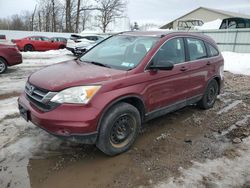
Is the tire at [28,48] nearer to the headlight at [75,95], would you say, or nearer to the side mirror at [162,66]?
the side mirror at [162,66]

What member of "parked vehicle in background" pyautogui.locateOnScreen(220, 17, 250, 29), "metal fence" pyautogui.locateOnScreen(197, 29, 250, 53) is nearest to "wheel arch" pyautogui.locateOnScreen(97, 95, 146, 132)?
"metal fence" pyautogui.locateOnScreen(197, 29, 250, 53)

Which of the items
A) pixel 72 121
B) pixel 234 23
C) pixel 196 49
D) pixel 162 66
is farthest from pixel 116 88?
pixel 234 23

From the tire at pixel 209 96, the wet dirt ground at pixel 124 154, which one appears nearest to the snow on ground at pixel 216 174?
the wet dirt ground at pixel 124 154

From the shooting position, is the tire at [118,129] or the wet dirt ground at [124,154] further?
the tire at [118,129]

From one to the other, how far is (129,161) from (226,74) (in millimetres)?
8151

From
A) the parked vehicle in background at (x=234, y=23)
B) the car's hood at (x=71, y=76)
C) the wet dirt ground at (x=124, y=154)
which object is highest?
the parked vehicle in background at (x=234, y=23)

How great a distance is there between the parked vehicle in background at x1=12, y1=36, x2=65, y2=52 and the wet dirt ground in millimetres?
16543

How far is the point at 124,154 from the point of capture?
392cm

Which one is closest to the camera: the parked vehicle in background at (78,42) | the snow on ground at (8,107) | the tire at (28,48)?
the snow on ground at (8,107)

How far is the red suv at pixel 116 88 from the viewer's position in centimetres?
336

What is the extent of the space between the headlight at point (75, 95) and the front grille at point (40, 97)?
0.07 meters

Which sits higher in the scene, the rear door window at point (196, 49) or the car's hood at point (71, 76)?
the rear door window at point (196, 49)

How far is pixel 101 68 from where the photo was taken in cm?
397

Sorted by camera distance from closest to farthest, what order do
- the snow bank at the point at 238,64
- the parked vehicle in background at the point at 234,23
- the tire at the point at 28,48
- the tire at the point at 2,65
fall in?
the tire at the point at 2,65
the snow bank at the point at 238,64
the parked vehicle in background at the point at 234,23
the tire at the point at 28,48
